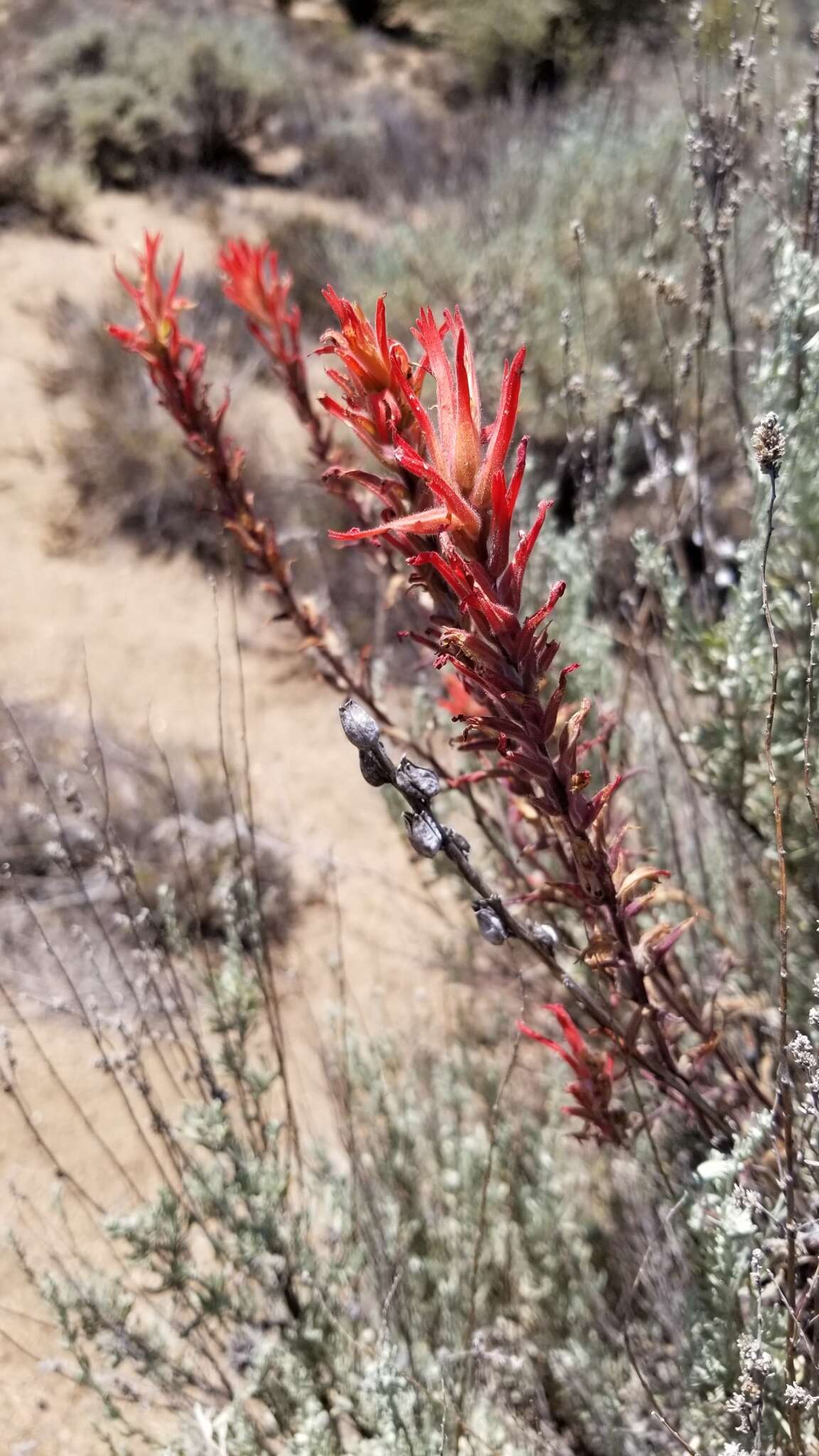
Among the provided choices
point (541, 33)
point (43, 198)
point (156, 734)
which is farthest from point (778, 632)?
point (541, 33)

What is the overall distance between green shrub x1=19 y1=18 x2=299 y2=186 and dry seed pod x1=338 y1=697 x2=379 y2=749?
28.9 ft

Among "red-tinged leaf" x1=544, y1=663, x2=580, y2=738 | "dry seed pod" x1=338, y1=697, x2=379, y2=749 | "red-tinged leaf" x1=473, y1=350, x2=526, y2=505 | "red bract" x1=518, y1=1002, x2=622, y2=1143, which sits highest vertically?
"red-tinged leaf" x1=473, y1=350, x2=526, y2=505

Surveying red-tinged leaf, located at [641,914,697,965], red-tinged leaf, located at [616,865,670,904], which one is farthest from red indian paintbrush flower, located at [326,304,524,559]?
red-tinged leaf, located at [641,914,697,965]

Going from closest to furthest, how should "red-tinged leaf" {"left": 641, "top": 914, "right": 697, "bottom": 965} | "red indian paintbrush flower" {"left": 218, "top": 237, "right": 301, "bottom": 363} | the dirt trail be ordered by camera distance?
"red-tinged leaf" {"left": 641, "top": 914, "right": 697, "bottom": 965}, "red indian paintbrush flower" {"left": 218, "top": 237, "right": 301, "bottom": 363}, the dirt trail

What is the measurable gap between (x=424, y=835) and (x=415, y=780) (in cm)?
5

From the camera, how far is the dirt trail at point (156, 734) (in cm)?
229

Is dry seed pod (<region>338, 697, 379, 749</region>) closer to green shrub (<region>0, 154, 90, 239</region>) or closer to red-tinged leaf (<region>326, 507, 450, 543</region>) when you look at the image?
red-tinged leaf (<region>326, 507, 450, 543</region>)

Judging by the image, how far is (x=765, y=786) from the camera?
1874 millimetres

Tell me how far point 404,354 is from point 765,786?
1231mm

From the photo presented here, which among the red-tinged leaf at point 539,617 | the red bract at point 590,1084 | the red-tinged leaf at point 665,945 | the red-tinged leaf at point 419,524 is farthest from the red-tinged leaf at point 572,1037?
the red-tinged leaf at point 419,524

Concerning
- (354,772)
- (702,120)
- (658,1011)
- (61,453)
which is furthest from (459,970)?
(61,453)

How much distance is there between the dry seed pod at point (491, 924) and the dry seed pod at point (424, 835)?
0.30ft

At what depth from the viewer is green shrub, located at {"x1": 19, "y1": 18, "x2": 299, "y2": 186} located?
833cm

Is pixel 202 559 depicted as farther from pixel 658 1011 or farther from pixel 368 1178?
pixel 658 1011
